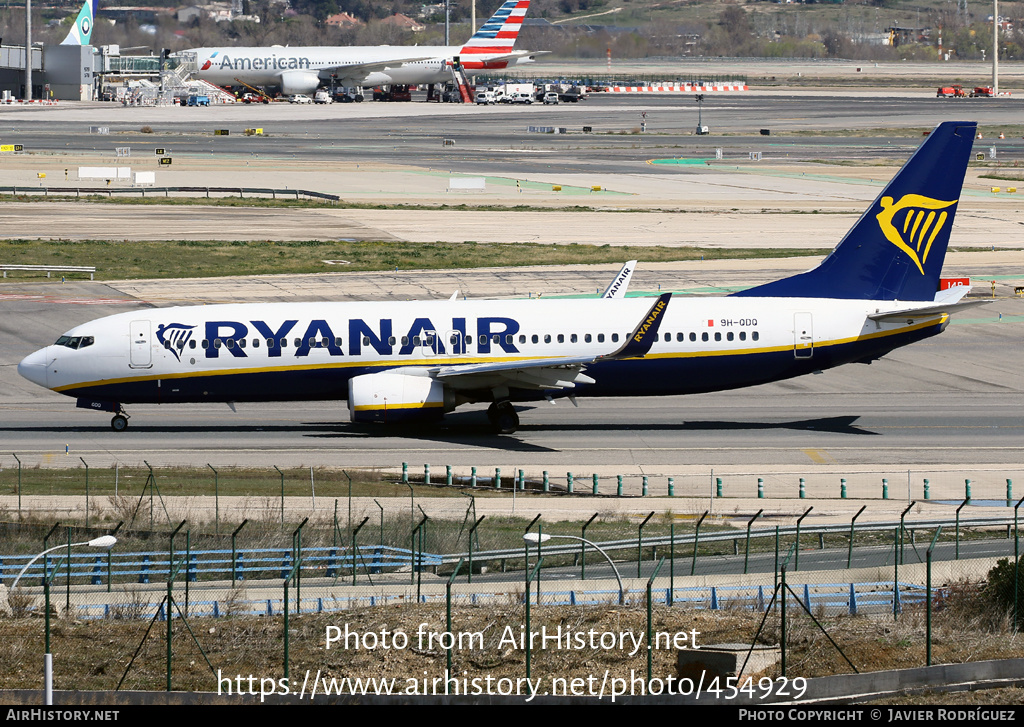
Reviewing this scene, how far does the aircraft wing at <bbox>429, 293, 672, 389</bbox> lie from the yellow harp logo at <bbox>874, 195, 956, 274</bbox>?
32.1 feet

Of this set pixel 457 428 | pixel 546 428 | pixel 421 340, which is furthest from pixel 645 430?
pixel 421 340

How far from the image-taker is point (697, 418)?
2057 inches

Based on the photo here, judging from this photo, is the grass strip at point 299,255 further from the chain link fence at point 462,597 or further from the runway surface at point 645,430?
the chain link fence at point 462,597

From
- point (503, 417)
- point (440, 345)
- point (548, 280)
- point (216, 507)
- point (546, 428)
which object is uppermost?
A: point (440, 345)

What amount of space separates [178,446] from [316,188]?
7077 cm

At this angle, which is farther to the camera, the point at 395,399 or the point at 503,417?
the point at 503,417

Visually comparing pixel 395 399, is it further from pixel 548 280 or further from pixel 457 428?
pixel 548 280

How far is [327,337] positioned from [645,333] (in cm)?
1097

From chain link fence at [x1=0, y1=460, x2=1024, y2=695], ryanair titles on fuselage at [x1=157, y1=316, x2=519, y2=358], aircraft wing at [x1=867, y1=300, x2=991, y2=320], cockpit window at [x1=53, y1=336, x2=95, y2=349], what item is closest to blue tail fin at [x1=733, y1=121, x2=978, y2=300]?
aircraft wing at [x1=867, y1=300, x2=991, y2=320]

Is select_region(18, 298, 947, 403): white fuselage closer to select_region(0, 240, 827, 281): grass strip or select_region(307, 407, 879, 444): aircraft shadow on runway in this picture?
select_region(307, 407, 879, 444): aircraft shadow on runway

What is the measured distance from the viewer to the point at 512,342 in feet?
159

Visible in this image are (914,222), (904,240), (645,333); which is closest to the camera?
(645,333)

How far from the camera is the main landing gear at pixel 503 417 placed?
161 ft
